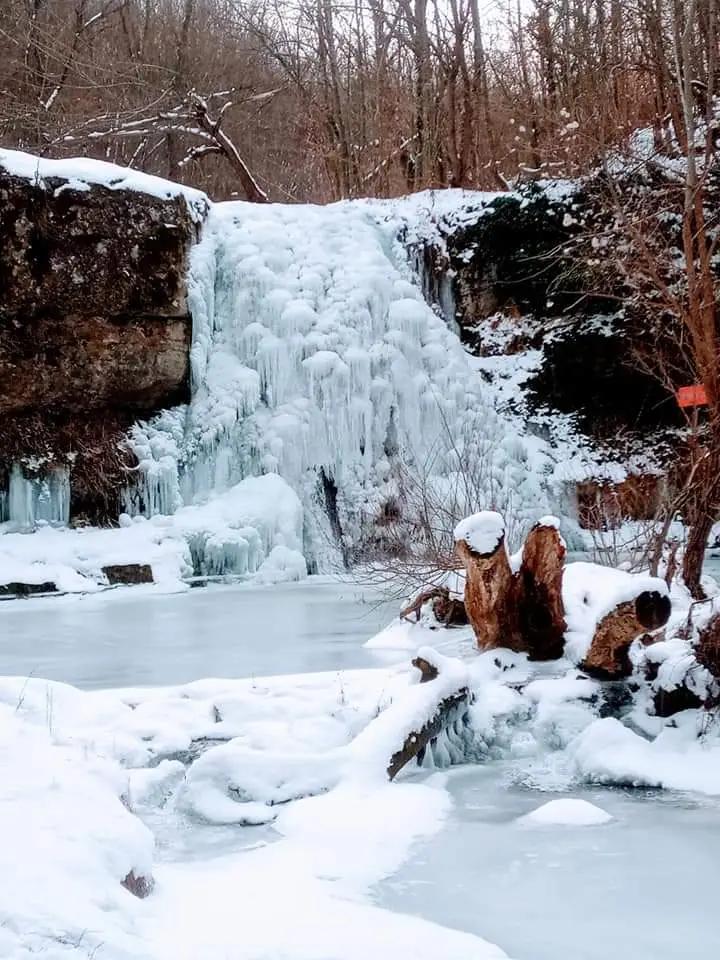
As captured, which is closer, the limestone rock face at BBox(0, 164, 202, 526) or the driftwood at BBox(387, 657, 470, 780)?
the driftwood at BBox(387, 657, 470, 780)

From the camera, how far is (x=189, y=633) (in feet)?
22.1

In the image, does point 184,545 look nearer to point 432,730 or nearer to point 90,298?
point 90,298

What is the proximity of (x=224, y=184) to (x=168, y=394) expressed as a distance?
29.6 ft

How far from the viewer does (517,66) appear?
49.9ft

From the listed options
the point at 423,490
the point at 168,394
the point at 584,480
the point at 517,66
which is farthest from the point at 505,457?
the point at 517,66

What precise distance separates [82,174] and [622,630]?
831 centimetres

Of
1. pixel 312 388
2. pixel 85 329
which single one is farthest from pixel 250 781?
pixel 85 329

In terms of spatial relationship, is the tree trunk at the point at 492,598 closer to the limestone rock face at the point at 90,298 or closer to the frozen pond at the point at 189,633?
the frozen pond at the point at 189,633

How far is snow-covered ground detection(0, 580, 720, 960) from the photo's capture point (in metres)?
2.31

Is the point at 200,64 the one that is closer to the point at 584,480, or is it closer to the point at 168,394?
the point at 168,394

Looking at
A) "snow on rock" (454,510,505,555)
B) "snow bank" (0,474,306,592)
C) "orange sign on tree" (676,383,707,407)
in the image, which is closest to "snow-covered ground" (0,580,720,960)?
"snow on rock" (454,510,505,555)

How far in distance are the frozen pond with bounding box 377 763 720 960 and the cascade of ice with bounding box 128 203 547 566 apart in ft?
22.9

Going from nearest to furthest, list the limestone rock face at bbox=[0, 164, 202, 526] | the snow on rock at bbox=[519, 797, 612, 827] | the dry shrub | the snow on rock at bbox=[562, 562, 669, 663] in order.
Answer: the snow on rock at bbox=[519, 797, 612, 827], the dry shrub, the snow on rock at bbox=[562, 562, 669, 663], the limestone rock face at bbox=[0, 164, 202, 526]

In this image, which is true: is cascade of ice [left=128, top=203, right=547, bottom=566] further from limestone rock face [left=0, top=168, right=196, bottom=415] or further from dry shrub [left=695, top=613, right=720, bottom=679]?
dry shrub [left=695, top=613, right=720, bottom=679]
